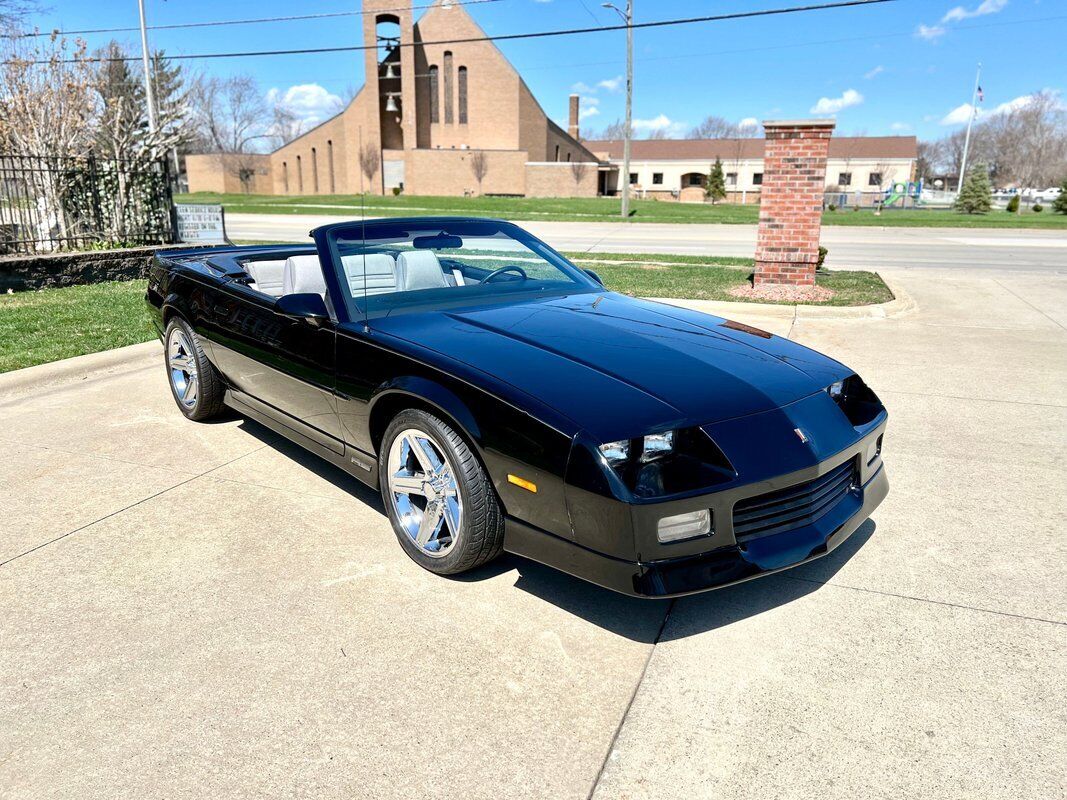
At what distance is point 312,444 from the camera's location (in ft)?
13.3

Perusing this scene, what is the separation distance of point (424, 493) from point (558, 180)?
55518 millimetres

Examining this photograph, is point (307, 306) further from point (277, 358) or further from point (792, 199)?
point (792, 199)

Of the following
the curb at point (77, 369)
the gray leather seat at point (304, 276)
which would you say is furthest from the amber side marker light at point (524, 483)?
the curb at point (77, 369)

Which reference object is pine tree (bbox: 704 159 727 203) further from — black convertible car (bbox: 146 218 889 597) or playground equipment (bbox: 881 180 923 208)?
black convertible car (bbox: 146 218 889 597)

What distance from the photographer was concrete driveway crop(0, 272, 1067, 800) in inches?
88.0

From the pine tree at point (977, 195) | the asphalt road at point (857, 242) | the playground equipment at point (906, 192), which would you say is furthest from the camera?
the playground equipment at point (906, 192)

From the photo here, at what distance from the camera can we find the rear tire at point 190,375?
508cm

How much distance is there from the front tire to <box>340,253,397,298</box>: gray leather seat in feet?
2.64

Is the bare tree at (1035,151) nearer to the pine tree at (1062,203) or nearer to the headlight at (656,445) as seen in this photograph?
the pine tree at (1062,203)

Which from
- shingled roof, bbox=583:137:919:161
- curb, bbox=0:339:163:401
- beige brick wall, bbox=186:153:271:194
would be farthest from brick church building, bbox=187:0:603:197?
curb, bbox=0:339:163:401

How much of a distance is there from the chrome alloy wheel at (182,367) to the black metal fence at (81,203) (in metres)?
7.42

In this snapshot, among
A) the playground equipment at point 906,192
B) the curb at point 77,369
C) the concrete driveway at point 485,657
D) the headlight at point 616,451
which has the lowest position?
the concrete driveway at point 485,657

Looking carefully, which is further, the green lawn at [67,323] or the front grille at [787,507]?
the green lawn at [67,323]

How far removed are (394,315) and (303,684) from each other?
1.72 m
